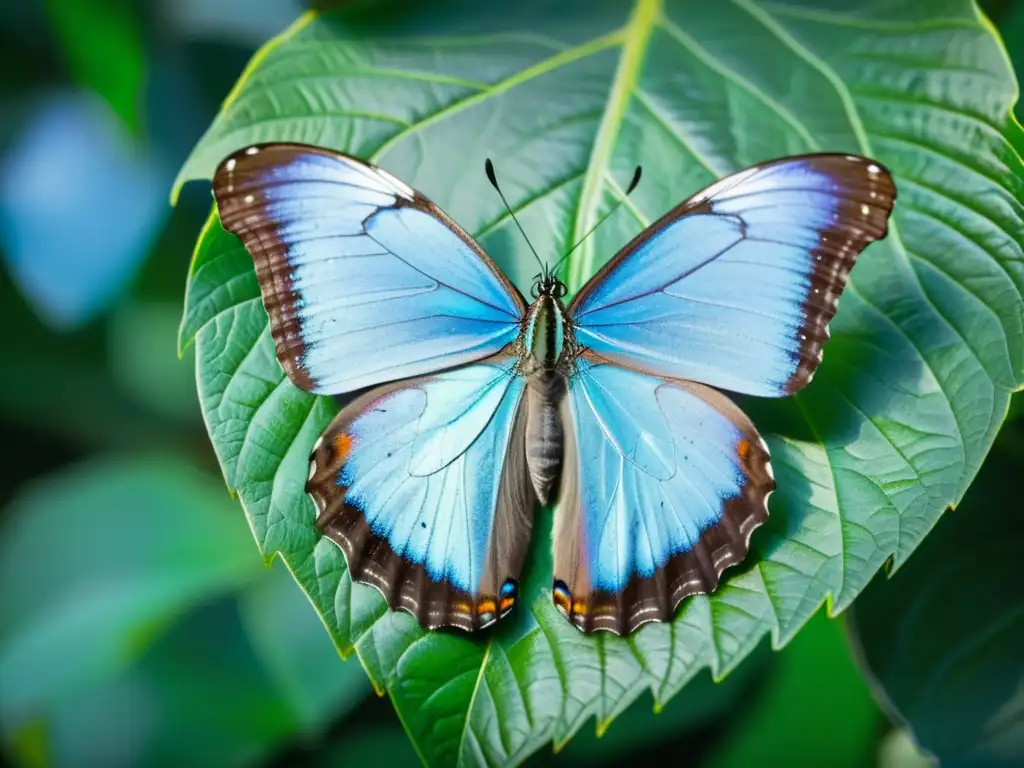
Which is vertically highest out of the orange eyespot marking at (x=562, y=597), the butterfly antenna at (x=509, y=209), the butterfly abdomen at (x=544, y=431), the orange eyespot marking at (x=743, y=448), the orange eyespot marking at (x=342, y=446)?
the butterfly antenna at (x=509, y=209)

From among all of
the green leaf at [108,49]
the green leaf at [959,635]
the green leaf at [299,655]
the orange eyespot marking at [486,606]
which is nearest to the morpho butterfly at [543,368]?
the orange eyespot marking at [486,606]

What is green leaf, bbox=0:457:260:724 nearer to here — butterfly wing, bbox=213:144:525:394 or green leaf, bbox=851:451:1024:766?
butterfly wing, bbox=213:144:525:394

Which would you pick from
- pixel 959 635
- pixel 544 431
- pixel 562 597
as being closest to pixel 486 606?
pixel 562 597

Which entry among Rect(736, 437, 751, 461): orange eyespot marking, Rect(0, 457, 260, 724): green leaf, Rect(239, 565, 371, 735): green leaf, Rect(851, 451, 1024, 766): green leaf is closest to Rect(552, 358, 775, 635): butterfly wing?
Rect(736, 437, 751, 461): orange eyespot marking

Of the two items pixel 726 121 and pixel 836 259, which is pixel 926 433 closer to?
pixel 836 259

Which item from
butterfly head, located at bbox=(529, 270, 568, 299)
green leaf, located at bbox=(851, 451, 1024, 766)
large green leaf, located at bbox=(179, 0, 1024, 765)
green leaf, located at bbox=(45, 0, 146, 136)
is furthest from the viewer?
green leaf, located at bbox=(45, 0, 146, 136)

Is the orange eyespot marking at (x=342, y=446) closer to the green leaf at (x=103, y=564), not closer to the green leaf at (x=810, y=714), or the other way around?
the green leaf at (x=810, y=714)

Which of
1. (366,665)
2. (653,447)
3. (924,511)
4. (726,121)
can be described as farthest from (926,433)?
(366,665)
